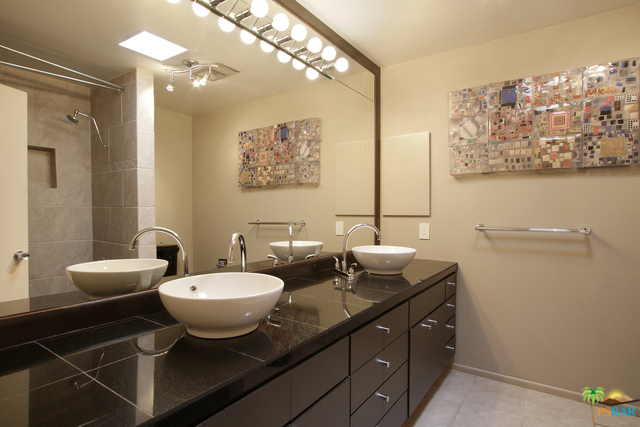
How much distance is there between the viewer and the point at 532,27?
7.04ft

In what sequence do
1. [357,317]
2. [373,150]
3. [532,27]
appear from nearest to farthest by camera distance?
[357,317] → [532,27] → [373,150]

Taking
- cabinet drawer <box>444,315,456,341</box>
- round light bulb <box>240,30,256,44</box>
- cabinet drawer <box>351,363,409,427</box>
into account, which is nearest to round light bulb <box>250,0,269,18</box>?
round light bulb <box>240,30,256,44</box>

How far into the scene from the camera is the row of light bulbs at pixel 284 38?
1.56m

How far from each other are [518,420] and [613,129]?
1.71 m

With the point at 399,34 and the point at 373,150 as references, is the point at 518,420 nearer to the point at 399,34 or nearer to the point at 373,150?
the point at 373,150

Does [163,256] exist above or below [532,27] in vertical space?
below

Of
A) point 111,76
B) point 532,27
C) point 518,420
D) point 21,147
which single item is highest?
point 532,27

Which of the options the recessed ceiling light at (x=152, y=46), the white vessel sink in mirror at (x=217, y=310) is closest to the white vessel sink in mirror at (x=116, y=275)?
the white vessel sink in mirror at (x=217, y=310)

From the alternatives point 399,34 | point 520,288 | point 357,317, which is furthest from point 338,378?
point 399,34

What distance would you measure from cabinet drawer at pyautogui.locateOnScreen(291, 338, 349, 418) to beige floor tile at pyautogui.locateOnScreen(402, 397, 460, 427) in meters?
1.02

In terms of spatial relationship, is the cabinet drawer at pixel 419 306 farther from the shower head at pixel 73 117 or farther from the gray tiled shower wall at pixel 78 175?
the shower head at pixel 73 117

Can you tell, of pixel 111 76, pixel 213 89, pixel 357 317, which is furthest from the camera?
pixel 213 89

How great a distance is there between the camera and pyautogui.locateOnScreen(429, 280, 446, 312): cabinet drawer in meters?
1.99

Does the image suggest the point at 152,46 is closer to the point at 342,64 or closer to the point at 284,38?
the point at 284,38
